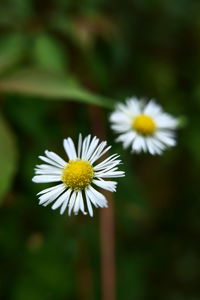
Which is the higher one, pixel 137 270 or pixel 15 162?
pixel 15 162

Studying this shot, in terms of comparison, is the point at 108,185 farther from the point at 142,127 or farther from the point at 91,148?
the point at 142,127

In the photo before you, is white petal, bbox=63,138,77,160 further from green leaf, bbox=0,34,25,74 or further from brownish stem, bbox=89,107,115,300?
green leaf, bbox=0,34,25,74

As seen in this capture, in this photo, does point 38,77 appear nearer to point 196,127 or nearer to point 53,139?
point 53,139

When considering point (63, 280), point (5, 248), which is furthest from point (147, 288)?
point (5, 248)

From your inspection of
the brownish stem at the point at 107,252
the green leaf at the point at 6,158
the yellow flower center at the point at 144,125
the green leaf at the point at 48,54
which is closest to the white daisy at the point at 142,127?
the yellow flower center at the point at 144,125

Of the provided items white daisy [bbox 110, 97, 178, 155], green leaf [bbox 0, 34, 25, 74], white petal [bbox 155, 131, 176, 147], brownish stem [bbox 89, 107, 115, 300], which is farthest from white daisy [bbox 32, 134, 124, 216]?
green leaf [bbox 0, 34, 25, 74]

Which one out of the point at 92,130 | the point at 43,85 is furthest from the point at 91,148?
the point at 92,130
